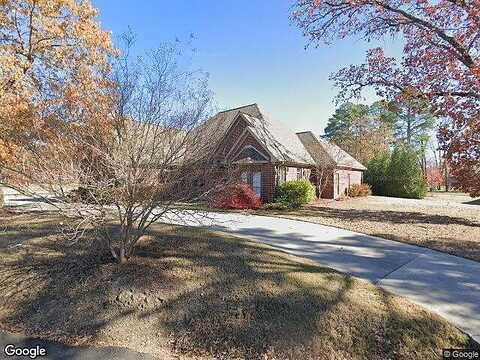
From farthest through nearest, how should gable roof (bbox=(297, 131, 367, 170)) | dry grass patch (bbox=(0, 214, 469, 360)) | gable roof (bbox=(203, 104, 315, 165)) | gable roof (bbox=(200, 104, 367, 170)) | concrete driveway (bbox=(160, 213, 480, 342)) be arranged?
gable roof (bbox=(297, 131, 367, 170)), gable roof (bbox=(200, 104, 367, 170)), gable roof (bbox=(203, 104, 315, 165)), concrete driveway (bbox=(160, 213, 480, 342)), dry grass patch (bbox=(0, 214, 469, 360))

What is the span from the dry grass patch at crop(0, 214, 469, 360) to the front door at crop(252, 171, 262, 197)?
1143 cm

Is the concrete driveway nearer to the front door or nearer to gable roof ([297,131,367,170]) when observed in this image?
the front door

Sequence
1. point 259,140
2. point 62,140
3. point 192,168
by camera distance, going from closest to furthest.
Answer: point 62,140, point 192,168, point 259,140

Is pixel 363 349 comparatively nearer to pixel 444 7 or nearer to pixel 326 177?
pixel 444 7

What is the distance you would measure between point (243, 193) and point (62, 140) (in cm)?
1069

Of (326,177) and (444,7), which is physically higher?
(444,7)

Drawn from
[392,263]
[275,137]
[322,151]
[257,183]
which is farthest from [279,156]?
[392,263]

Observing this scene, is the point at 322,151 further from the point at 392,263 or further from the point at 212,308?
the point at 212,308

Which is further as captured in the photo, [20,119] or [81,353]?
[20,119]

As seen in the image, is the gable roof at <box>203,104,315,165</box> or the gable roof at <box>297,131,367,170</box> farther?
the gable roof at <box>297,131,367,170</box>

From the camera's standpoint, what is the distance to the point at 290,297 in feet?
14.6

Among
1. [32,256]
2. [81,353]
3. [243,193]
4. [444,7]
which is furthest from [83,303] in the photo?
[444,7]

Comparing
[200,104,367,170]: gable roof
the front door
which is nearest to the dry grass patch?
[200,104,367,170]: gable roof

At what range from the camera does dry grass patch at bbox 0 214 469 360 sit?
146 inches
